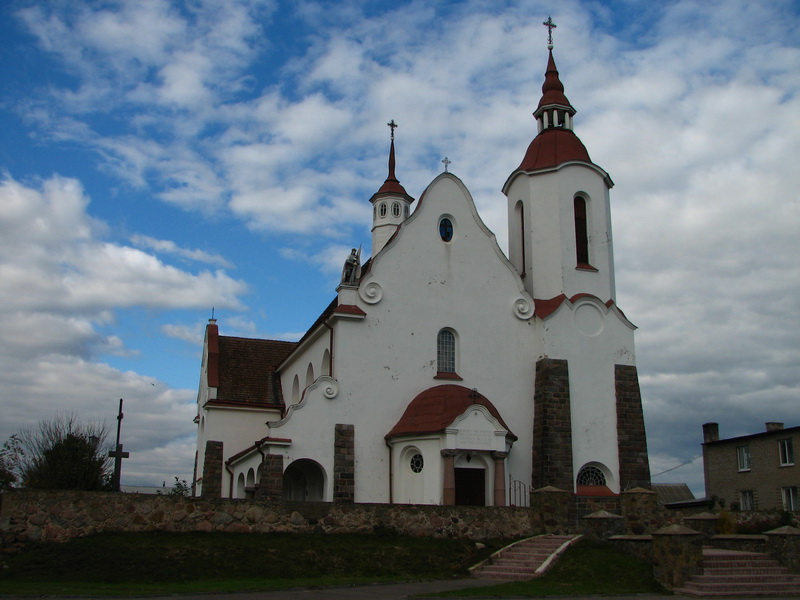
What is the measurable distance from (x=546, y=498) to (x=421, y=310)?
9.77m

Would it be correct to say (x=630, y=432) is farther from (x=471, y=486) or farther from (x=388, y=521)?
(x=388, y=521)

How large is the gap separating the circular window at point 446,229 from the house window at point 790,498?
21.8 metres

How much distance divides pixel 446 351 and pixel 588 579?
1349cm

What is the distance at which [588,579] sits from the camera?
18.0m

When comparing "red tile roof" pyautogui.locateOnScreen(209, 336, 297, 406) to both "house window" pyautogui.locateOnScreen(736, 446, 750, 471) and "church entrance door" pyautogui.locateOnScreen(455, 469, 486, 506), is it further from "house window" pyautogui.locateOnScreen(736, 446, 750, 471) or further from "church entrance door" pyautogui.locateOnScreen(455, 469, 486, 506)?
"house window" pyautogui.locateOnScreen(736, 446, 750, 471)

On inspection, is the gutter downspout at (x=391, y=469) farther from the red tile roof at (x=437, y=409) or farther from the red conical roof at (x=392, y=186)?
the red conical roof at (x=392, y=186)

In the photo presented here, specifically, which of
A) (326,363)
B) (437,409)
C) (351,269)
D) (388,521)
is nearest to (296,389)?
(326,363)

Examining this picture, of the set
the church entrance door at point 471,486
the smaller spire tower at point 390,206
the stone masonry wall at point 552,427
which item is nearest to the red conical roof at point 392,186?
the smaller spire tower at point 390,206

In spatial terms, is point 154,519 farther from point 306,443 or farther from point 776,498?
point 776,498

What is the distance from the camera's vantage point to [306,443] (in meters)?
27.3

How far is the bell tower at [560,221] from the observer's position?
32.4m

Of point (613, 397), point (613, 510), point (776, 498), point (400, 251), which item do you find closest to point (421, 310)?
point (400, 251)

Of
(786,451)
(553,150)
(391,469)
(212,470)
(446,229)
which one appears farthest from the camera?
(786,451)

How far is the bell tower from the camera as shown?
106 ft
